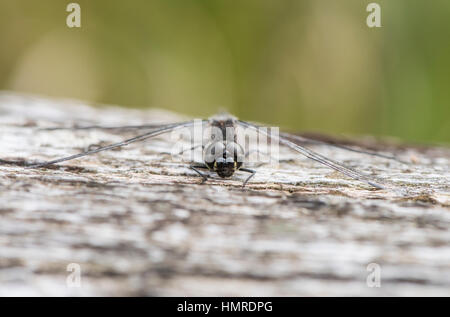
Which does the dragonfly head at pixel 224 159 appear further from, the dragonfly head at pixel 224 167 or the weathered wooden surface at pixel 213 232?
the weathered wooden surface at pixel 213 232

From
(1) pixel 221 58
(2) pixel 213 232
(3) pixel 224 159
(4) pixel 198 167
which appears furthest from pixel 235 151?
(1) pixel 221 58

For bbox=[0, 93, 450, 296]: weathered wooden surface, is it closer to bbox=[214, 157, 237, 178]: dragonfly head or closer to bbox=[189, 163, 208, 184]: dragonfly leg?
bbox=[189, 163, 208, 184]: dragonfly leg

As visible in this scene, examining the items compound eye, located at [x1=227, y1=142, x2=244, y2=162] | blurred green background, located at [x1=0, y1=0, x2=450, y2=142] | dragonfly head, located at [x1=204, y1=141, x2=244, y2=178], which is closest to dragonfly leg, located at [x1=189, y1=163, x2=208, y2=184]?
dragonfly head, located at [x1=204, y1=141, x2=244, y2=178]

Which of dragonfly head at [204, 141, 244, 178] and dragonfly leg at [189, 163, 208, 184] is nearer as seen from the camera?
dragonfly leg at [189, 163, 208, 184]

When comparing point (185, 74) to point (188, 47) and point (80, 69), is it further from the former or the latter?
point (80, 69)

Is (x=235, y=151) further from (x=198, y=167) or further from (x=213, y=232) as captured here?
(x=213, y=232)

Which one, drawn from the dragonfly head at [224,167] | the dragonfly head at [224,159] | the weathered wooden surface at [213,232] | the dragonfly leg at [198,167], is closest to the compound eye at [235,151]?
the dragonfly head at [224,159]
